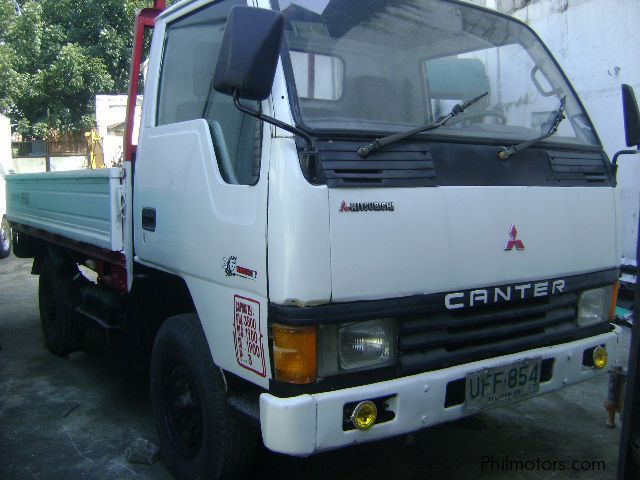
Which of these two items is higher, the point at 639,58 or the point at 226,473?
the point at 639,58

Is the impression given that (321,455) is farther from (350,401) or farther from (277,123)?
(277,123)

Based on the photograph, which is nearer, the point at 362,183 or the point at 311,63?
the point at 362,183

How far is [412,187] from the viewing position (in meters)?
2.35

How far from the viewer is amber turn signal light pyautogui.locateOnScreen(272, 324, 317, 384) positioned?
216 cm

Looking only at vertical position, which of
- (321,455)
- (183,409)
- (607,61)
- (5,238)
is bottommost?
(321,455)

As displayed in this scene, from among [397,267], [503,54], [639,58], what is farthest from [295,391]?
[639,58]

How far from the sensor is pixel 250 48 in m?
2.12

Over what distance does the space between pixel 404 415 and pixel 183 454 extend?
120 cm

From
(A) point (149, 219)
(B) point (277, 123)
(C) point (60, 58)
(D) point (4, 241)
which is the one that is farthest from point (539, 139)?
(C) point (60, 58)

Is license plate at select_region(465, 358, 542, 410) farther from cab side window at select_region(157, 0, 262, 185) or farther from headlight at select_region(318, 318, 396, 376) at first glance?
cab side window at select_region(157, 0, 262, 185)

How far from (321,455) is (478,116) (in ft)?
6.37

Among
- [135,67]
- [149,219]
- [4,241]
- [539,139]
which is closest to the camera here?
[539,139]

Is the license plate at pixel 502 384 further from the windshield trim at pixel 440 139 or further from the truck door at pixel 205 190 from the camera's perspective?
the windshield trim at pixel 440 139

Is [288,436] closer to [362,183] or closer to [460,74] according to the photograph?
[362,183]
